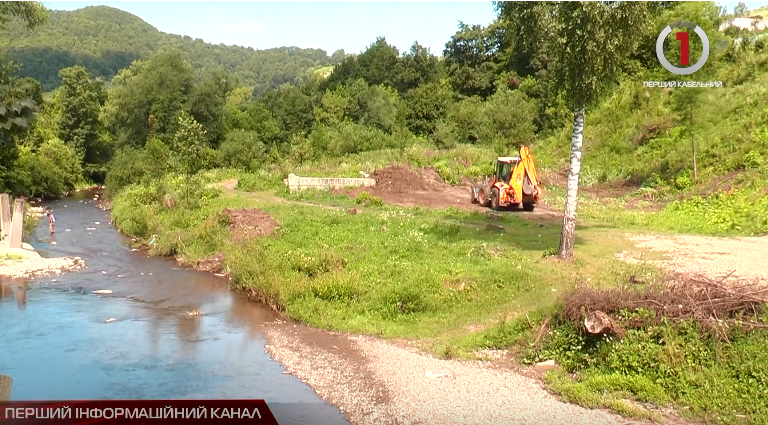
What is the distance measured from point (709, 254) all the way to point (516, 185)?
32.4 ft

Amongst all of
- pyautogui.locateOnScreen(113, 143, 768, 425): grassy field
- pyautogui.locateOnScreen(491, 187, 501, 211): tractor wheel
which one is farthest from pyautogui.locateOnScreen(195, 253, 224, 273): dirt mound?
pyautogui.locateOnScreen(491, 187, 501, 211): tractor wheel

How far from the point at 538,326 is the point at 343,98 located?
174 feet

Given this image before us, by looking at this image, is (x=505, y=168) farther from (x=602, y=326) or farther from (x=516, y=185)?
(x=602, y=326)

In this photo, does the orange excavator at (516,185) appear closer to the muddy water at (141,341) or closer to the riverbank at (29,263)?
the muddy water at (141,341)

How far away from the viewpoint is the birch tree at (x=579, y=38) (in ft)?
49.8

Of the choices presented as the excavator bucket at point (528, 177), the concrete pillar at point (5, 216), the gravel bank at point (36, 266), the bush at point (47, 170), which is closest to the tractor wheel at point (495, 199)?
the excavator bucket at point (528, 177)

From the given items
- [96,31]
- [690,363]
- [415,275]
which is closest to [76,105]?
[415,275]

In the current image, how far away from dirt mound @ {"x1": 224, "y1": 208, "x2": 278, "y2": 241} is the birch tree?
37.8ft

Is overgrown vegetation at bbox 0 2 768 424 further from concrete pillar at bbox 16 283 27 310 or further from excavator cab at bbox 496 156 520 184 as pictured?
concrete pillar at bbox 16 283 27 310

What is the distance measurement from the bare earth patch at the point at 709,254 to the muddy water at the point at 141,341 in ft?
31.9

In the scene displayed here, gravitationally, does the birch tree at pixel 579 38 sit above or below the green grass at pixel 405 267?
above

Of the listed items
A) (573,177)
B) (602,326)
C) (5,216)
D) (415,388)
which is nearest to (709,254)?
(573,177)

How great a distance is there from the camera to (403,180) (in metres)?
34.5

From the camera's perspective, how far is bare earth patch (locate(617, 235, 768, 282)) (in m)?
15.8
